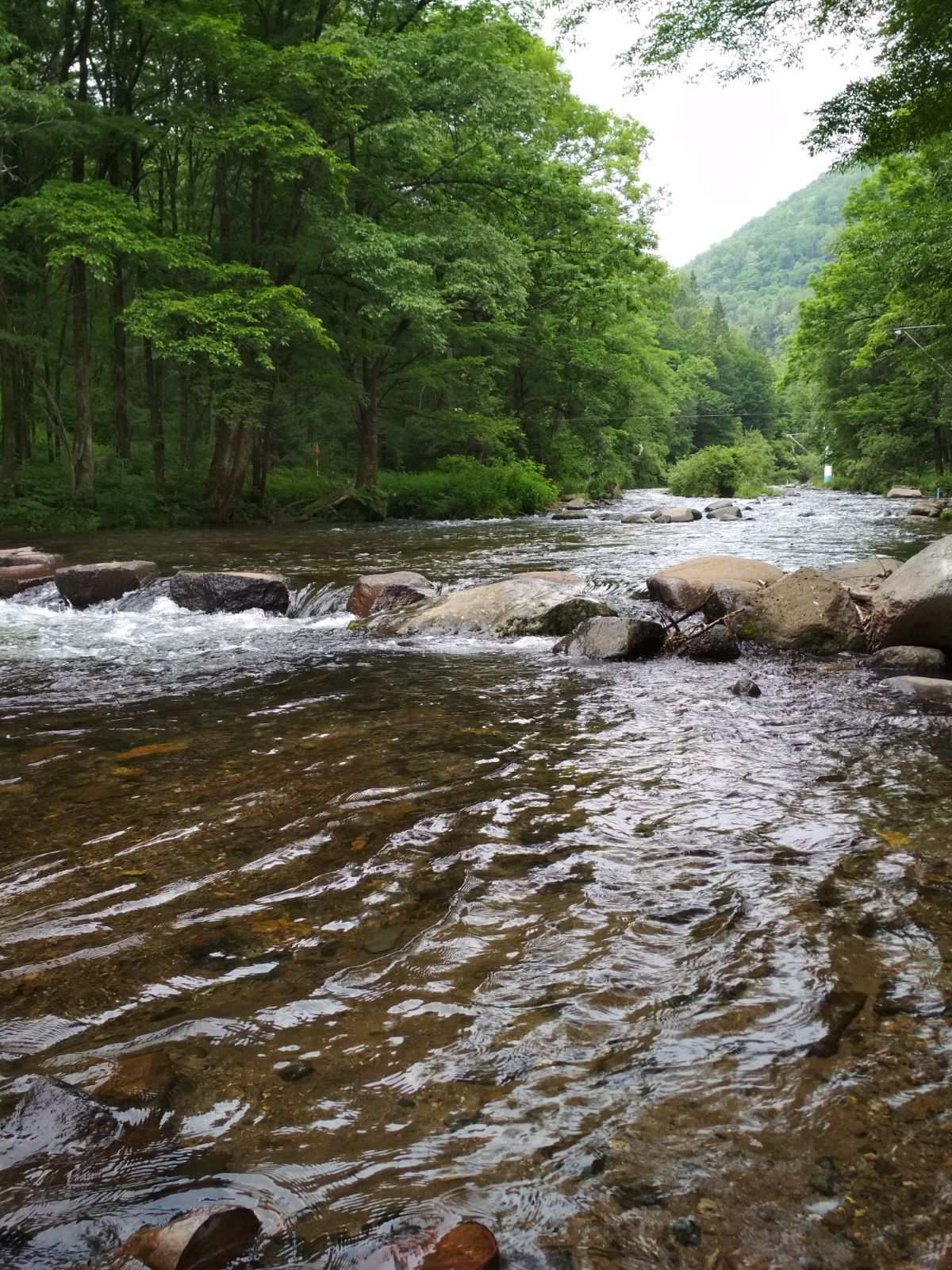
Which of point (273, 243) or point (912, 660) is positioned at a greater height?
point (273, 243)

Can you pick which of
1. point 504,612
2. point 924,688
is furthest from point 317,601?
point 924,688

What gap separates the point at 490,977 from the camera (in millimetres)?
2662

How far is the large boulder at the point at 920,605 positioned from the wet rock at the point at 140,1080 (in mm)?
6876

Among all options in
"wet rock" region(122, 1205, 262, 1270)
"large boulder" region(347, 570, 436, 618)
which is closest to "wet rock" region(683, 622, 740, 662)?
"large boulder" region(347, 570, 436, 618)

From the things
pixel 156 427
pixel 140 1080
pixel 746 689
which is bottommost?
pixel 140 1080

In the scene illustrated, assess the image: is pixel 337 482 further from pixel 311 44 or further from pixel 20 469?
pixel 311 44

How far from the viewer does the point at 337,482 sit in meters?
25.8

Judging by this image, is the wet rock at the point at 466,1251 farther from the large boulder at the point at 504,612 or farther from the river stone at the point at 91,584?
the river stone at the point at 91,584

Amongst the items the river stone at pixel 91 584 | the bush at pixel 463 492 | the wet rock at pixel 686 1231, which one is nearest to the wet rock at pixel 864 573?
the wet rock at pixel 686 1231

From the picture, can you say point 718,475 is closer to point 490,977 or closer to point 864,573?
point 864,573

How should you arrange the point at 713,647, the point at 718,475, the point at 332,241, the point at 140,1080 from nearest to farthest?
the point at 140,1080
the point at 713,647
the point at 332,241
the point at 718,475

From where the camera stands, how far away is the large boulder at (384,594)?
9.92 meters

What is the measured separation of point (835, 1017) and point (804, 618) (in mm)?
5948

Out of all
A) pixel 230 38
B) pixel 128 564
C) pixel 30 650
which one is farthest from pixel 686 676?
pixel 230 38
